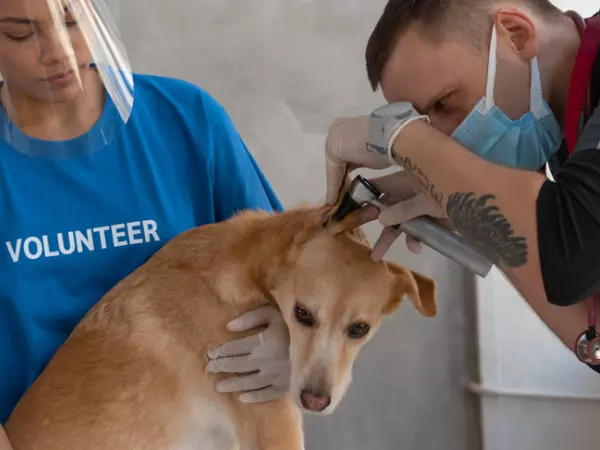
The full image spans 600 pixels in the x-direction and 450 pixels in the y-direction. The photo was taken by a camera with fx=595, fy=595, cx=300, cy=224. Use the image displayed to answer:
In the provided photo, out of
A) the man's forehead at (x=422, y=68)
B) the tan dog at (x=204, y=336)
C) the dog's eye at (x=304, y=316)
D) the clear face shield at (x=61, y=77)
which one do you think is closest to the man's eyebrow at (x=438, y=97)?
the man's forehead at (x=422, y=68)

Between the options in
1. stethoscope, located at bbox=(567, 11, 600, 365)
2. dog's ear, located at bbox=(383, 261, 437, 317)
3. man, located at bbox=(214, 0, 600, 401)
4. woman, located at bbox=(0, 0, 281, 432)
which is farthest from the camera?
dog's ear, located at bbox=(383, 261, 437, 317)

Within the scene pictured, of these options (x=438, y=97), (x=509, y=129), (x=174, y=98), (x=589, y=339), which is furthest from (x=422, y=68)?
(x=174, y=98)

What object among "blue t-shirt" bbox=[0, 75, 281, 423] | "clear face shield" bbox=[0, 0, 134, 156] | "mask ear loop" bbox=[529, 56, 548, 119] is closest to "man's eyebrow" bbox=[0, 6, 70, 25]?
"clear face shield" bbox=[0, 0, 134, 156]

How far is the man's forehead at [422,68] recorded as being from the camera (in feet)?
2.69

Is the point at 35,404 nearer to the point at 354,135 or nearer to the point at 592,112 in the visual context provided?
the point at 354,135

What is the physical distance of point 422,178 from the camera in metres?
0.75

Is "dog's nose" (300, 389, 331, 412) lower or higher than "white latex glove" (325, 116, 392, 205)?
lower

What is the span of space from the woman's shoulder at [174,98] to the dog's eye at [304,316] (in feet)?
1.35

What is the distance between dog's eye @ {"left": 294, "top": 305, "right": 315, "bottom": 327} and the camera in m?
1.06

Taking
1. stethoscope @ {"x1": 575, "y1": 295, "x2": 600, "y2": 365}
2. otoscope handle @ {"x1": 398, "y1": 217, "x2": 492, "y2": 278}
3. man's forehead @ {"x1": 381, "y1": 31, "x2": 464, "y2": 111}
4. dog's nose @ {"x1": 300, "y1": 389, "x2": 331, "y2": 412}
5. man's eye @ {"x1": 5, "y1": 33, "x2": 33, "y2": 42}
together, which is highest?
man's eye @ {"x1": 5, "y1": 33, "x2": 33, "y2": 42}

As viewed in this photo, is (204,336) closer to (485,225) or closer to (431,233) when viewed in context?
(431,233)

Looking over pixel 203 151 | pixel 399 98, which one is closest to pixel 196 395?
pixel 203 151

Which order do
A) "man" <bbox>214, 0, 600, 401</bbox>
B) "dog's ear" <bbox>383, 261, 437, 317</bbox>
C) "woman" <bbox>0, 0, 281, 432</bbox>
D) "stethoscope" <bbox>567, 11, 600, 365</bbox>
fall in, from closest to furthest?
1. "man" <bbox>214, 0, 600, 401</bbox>
2. "stethoscope" <bbox>567, 11, 600, 365</bbox>
3. "woman" <bbox>0, 0, 281, 432</bbox>
4. "dog's ear" <bbox>383, 261, 437, 317</bbox>

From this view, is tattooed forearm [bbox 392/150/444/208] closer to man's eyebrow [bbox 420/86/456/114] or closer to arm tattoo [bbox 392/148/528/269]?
arm tattoo [bbox 392/148/528/269]
